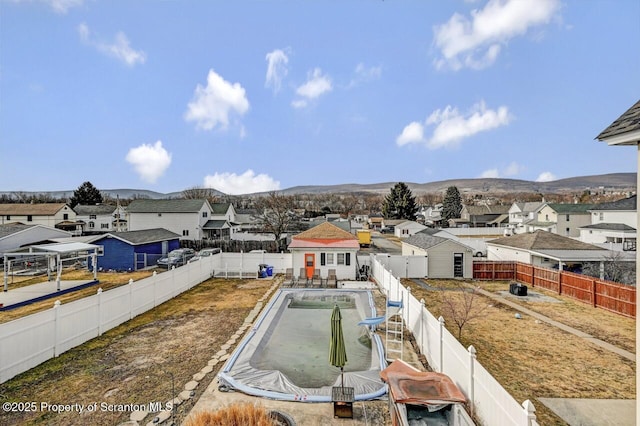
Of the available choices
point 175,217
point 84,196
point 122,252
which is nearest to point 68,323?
point 122,252

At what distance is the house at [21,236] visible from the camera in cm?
2731

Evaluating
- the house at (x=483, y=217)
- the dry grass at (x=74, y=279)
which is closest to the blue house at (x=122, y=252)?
the dry grass at (x=74, y=279)

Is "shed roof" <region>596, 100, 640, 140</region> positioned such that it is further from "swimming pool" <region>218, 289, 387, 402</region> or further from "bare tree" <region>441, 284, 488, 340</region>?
"bare tree" <region>441, 284, 488, 340</region>

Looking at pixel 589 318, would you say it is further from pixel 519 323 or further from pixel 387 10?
pixel 387 10

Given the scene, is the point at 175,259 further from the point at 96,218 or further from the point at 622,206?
the point at 622,206

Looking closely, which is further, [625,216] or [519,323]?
[625,216]

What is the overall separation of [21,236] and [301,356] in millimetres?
32245

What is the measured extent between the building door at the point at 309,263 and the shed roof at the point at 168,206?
24652 mm

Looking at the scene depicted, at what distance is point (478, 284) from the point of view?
70.3 feet

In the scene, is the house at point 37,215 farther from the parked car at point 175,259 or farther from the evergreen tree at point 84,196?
the parked car at point 175,259

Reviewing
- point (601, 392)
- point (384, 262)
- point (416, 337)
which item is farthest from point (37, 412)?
point (384, 262)

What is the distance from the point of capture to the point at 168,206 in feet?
138

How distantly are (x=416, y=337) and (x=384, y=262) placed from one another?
12.6 metres

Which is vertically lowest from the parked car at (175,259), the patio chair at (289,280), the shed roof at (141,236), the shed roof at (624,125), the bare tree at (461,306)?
the bare tree at (461,306)
